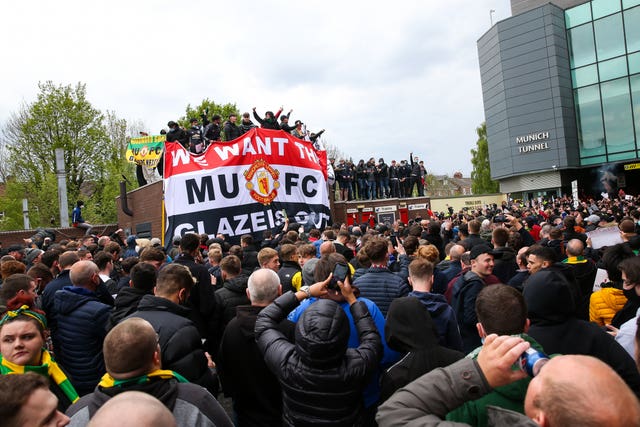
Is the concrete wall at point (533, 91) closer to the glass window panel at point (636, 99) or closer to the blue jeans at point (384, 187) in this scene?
the glass window panel at point (636, 99)

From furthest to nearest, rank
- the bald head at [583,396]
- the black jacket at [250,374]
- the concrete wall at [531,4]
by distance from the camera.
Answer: the concrete wall at [531,4]
the black jacket at [250,374]
the bald head at [583,396]

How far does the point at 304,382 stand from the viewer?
250cm

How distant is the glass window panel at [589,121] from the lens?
36.0 metres

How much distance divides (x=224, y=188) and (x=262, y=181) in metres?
1.18

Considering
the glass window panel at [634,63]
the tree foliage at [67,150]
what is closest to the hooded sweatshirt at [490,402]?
the tree foliage at [67,150]

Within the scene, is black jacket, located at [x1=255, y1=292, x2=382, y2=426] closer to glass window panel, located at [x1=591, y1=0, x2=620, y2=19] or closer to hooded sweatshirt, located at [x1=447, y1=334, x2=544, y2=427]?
hooded sweatshirt, located at [x1=447, y1=334, x2=544, y2=427]

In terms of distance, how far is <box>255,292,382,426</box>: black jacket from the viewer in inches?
94.5

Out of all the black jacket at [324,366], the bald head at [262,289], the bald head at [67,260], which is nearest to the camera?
the black jacket at [324,366]

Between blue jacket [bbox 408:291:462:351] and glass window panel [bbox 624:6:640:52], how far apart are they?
131 feet

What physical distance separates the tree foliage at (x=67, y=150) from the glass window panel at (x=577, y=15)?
38.9m

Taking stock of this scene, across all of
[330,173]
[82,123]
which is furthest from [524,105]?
[82,123]

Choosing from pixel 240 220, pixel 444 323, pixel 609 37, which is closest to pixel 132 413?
pixel 444 323

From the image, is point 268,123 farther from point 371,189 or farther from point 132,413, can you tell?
point 132,413

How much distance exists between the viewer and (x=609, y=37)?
34.4 meters
